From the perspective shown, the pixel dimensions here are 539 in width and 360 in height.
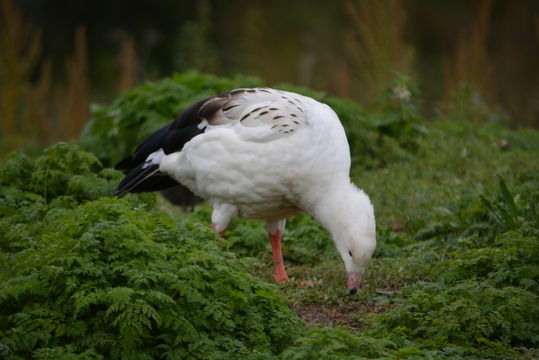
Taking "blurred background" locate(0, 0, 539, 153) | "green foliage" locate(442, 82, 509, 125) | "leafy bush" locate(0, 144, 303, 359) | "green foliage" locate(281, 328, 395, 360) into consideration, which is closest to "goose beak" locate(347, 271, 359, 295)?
"leafy bush" locate(0, 144, 303, 359)

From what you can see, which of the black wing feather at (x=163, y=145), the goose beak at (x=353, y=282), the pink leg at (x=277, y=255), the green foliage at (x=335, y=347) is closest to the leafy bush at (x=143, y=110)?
the black wing feather at (x=163, y=145)

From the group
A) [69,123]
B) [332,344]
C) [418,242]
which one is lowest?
[69,123]

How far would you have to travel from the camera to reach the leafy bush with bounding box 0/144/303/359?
373 centimetres

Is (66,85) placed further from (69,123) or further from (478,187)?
(478,187)

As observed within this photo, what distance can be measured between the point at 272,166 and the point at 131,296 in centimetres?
201

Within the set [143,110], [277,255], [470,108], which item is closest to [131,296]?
[277,255]

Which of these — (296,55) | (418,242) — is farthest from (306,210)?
(296,55)

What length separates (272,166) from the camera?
5.57 metres

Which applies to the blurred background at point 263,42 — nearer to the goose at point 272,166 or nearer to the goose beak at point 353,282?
the goose at point 272,166

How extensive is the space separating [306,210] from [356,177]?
9.27 feet

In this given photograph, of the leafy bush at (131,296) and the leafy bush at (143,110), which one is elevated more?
the leafy bush at (131,296)

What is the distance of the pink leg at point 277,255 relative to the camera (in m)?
6.05

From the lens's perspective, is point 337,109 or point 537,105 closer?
point 337,109

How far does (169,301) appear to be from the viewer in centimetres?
379
